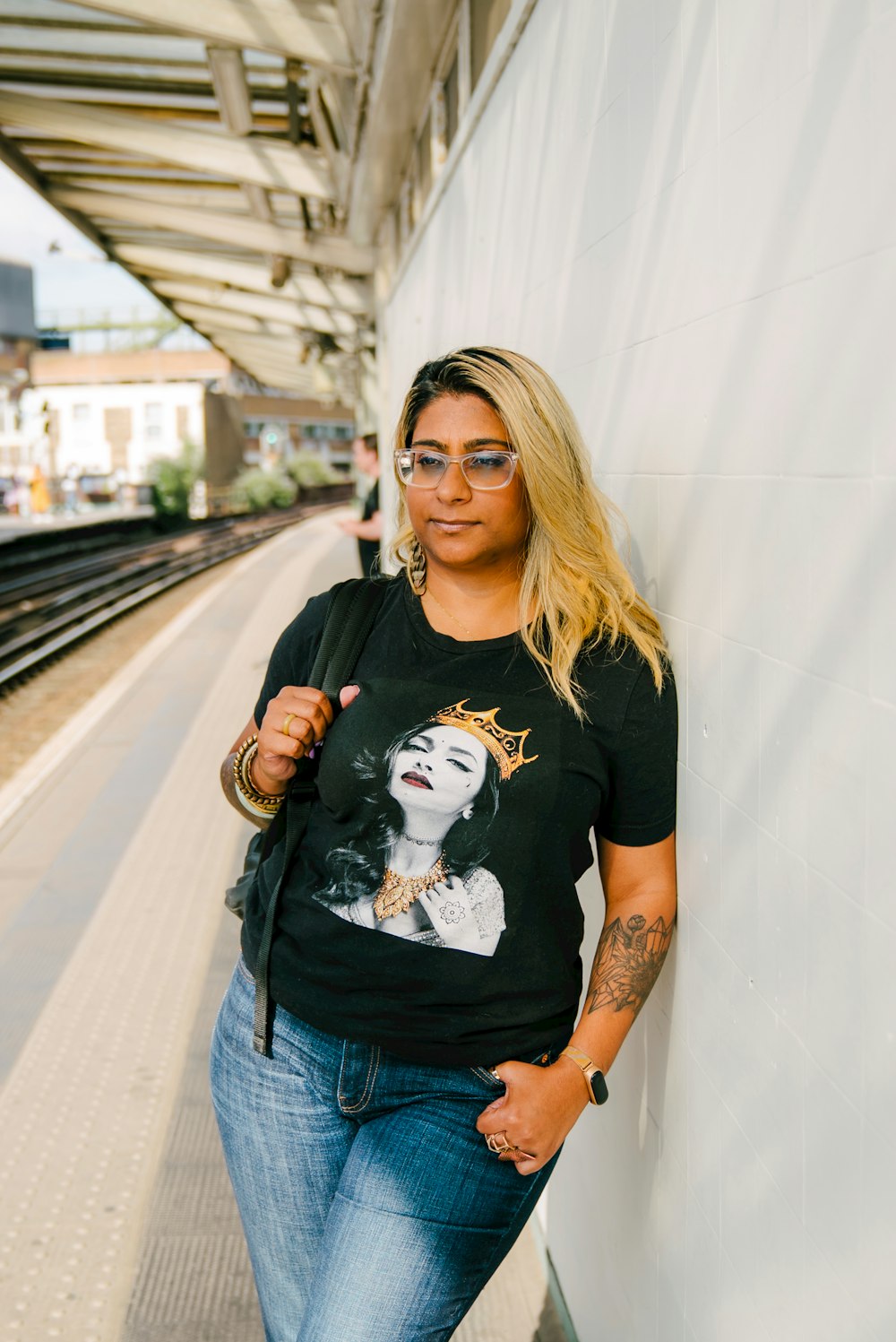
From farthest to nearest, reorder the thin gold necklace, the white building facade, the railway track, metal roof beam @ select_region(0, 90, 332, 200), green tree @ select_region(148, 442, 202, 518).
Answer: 1. the white building facade
2. green tree @ select_region(148, 442, 202, 518)
3. the railway track
4. metal roof beam @ select_region(0, 90, 332, 200)
5. the thin gold necklace

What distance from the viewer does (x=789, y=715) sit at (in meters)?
1.49

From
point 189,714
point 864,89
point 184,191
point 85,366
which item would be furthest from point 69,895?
point 85,366

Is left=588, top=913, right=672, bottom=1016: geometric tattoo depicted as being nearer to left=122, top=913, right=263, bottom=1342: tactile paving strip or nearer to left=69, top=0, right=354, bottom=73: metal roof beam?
left=122, top=913, right=263, bottom=1342: tactile paving strip

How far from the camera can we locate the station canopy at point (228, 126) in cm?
714

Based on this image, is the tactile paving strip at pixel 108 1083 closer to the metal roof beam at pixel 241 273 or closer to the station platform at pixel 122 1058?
the station platform at pixel 122 1058

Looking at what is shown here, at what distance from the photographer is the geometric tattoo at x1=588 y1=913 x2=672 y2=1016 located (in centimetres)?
195

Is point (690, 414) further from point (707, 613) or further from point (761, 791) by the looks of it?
point (761, 791)

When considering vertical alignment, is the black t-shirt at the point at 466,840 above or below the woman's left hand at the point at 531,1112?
above

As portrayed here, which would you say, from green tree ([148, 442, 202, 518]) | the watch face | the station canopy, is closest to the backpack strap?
the watch face

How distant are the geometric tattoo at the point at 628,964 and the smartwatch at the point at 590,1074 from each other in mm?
95

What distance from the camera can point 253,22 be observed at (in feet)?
23.5

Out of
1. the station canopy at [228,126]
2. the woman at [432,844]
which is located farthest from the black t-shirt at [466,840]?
the station canopy at [228,126]

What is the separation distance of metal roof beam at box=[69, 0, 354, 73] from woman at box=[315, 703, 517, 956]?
636cm

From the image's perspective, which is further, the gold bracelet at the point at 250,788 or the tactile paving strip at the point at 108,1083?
the tactile paving strip at the point at 108,1083
